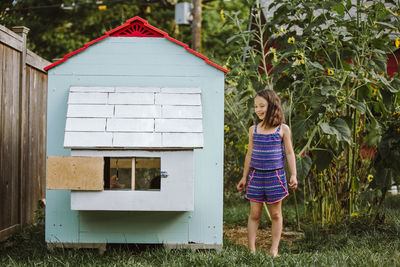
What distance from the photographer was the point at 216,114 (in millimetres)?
3717

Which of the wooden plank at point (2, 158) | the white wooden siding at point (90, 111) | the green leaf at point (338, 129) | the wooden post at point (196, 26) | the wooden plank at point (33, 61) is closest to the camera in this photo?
the white wooden siding at point (90, 111)

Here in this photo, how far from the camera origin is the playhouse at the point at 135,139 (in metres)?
3.36

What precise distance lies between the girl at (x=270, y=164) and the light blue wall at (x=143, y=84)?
271 mm

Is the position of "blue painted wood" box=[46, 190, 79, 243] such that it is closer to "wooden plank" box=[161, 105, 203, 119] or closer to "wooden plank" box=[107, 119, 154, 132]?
"wooden plank" box=[107, 119, 154, 132]

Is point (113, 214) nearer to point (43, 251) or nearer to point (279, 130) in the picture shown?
point (43, 251)

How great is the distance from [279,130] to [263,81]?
3.54 feet

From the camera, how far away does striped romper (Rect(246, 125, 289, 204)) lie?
350 cm

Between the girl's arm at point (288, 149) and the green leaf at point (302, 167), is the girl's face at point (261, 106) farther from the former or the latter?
the green leaf at point (302, 167)

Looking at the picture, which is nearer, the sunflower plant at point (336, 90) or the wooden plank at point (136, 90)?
the wooden plank at point (136, 90)

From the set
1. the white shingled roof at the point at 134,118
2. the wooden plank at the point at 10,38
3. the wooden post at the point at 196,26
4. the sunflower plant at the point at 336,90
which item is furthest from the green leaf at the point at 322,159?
the wooden post at the point at 196,26

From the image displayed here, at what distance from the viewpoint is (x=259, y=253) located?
330 cm

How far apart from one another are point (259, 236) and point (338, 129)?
4.67 ft

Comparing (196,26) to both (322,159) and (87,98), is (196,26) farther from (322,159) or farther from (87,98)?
(87,98)

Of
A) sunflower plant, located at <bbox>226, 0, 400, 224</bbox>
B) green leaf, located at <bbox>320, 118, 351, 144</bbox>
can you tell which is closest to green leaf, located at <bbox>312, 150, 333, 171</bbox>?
sunflower plant, located at <bbox>226, 0, 400, 224</bbox>
